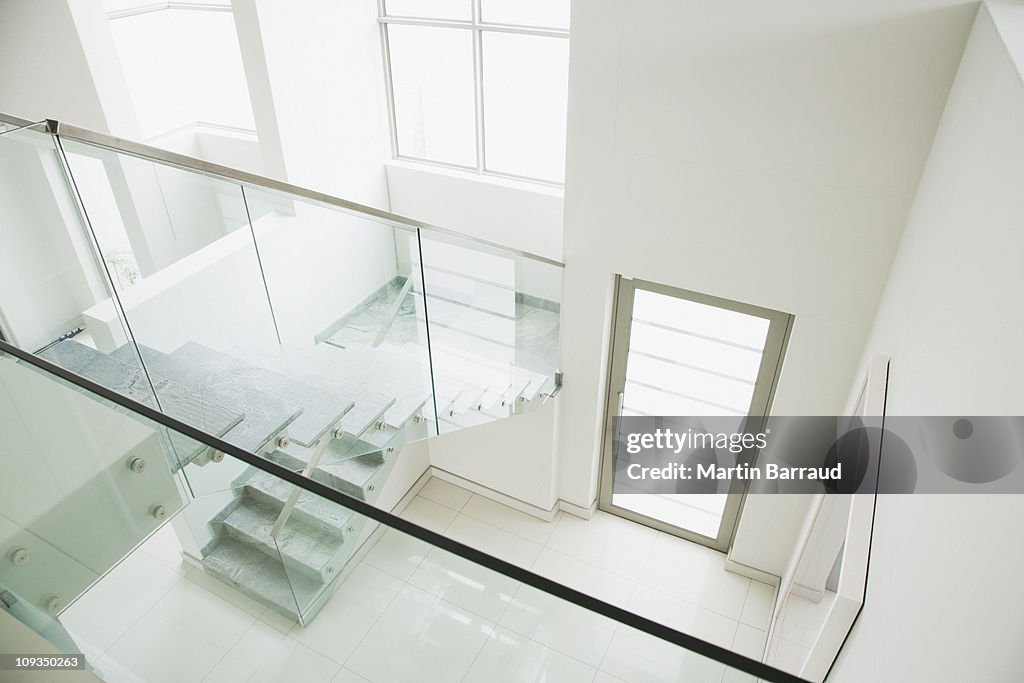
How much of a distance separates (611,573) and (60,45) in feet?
19.5

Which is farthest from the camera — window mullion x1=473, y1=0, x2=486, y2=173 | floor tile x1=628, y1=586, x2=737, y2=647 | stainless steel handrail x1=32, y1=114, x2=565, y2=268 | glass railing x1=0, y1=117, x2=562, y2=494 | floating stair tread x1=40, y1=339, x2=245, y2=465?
window mullion x1=473, y1=0, x2=486, y2=173

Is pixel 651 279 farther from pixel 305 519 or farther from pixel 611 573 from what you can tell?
pixel 305 519

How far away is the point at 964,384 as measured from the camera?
5.44 ft

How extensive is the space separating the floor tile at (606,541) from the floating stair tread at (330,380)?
2.44 m

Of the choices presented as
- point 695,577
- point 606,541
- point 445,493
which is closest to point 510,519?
point 445,493

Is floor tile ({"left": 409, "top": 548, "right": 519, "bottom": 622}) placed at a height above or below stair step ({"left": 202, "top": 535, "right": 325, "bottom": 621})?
above

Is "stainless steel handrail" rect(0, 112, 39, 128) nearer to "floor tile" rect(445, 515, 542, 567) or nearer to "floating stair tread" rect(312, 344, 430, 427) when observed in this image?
"floating stair tread" rect(312, 344, 430, 427)

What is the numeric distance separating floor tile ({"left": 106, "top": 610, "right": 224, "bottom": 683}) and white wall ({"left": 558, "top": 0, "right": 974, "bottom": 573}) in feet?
11.0

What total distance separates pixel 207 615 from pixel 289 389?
225cm

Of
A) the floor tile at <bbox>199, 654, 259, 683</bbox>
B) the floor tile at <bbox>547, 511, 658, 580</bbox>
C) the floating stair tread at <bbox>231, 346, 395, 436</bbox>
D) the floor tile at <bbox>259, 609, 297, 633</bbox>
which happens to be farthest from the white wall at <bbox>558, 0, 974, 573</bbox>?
the floor tile at <bbox>199, 654, 259, 683</bbox>

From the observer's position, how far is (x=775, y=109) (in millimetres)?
3557

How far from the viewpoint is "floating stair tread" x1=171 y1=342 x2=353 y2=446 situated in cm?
373

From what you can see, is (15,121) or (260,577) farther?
(15,121)

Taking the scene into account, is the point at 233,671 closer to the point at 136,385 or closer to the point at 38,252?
the point at 136,385
